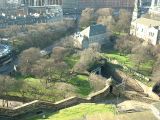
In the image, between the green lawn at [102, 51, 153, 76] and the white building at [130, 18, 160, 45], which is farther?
the white building at [130, 18, 160, 45]

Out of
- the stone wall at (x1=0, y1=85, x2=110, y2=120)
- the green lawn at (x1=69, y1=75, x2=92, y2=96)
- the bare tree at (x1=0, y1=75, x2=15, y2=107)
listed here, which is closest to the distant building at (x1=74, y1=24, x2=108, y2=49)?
the green lawn at (x1=69, y1=75, x2=92, y2=96)

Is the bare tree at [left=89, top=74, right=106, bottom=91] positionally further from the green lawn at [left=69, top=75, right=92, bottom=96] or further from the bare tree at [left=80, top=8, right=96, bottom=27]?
the bare tree at [left=80, top=8, right=96, bottom=27]

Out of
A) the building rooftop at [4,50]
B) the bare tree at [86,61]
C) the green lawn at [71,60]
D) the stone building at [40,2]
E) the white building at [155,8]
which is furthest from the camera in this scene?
the stone building at [40,2]

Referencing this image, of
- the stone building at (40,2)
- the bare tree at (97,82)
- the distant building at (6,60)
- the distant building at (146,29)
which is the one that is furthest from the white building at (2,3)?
the bare tree at (97,82)

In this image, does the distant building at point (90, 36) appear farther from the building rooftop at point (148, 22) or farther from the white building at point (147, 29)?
the building rooftop at point (148, 22)

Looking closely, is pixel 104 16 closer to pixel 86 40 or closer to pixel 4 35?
pixel 86 40
